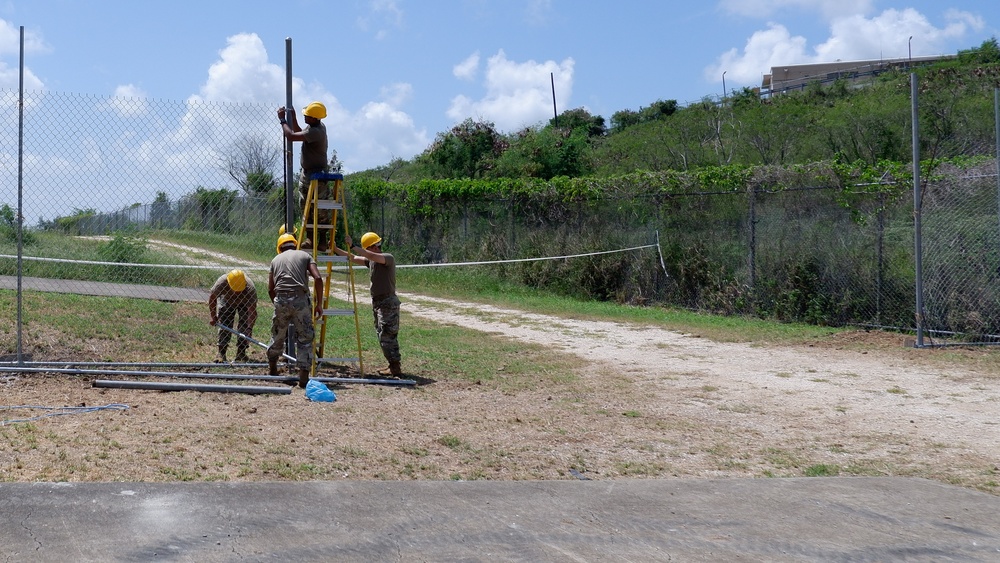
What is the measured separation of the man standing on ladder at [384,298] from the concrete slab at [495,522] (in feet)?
12.8

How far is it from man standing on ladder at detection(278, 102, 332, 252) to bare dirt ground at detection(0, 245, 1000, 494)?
2000 mm

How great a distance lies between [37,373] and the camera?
352 inches

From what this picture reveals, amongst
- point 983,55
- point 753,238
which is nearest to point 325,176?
point 753,238

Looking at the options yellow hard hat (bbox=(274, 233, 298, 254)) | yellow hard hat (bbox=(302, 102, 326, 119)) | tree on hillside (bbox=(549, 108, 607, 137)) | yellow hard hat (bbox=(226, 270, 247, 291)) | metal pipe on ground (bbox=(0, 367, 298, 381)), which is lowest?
metal pipe on ground (bbox=(0, 367, 298, 381))

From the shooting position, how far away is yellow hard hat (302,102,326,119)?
912 cm

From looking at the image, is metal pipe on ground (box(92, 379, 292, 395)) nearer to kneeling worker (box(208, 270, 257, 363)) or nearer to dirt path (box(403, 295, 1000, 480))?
kneeling worker (box(208, 270, 257, 363))

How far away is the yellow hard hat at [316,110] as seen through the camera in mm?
9125

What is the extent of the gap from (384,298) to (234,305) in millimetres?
2273

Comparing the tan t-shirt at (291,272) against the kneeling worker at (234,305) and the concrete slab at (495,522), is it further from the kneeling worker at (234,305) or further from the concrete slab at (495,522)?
→ the concrete slab at (495,522)

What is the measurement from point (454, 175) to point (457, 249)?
10.3 metres

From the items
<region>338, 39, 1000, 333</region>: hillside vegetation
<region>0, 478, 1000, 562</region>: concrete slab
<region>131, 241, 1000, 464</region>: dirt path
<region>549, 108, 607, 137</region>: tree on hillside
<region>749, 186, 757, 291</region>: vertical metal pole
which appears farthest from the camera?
<region>549, 108, 607, 137</region>: tree on hillside

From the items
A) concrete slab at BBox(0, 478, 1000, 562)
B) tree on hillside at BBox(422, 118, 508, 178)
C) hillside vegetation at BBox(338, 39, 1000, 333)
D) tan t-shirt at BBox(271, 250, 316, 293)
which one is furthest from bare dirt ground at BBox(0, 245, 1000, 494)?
tree on hillside at BBox(422, 118, 508, 178)

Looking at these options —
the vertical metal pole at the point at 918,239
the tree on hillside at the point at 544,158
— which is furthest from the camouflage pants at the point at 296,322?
the tree on hillside at the point at 544,158

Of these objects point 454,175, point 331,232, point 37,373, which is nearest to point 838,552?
point 331,232
